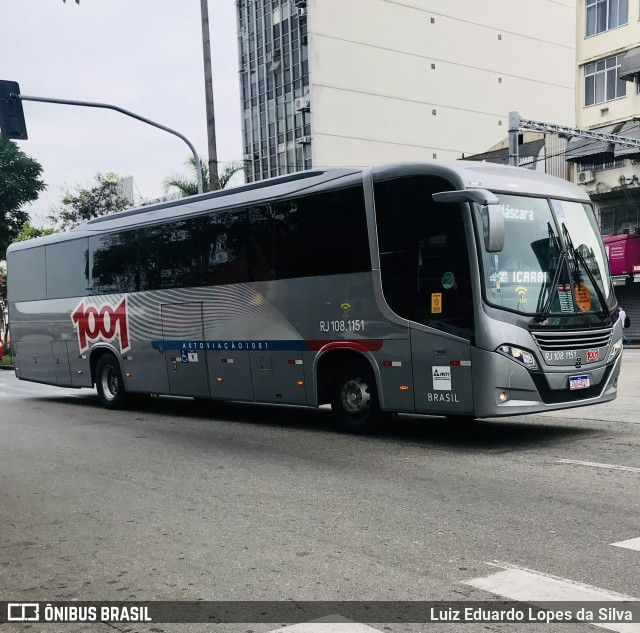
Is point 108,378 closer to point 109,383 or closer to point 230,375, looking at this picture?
point 109,383

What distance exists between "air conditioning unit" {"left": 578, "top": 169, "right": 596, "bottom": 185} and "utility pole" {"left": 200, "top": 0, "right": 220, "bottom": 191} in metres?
18.3

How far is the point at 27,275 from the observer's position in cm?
1858

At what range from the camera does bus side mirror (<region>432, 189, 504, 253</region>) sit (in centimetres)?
926

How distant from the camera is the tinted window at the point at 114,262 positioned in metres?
15.4

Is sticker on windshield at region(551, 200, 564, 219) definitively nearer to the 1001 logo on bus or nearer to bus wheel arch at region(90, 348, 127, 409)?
the 1001 logo on bus

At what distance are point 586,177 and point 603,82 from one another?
4525 mm

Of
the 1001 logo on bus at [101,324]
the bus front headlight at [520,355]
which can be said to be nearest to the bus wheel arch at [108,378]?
the 1001 logo on bus at [101,324]

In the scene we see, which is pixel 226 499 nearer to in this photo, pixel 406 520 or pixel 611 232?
pixel 406 520

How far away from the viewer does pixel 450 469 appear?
8.60 m

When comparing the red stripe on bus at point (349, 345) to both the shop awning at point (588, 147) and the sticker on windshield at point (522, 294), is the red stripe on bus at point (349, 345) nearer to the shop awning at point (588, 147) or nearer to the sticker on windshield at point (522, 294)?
the sticker on windshield at point (522, 294)

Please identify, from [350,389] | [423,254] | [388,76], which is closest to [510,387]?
[423,254]

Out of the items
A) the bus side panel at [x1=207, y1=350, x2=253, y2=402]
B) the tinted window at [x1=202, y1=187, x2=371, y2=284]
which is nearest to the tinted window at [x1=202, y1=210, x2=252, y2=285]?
the tinted window at [x1=202, y1=187, x2=371, y2=284]

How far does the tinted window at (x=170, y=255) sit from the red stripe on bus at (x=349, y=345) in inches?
120

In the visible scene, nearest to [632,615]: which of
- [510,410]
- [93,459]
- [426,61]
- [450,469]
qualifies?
[450,469]
